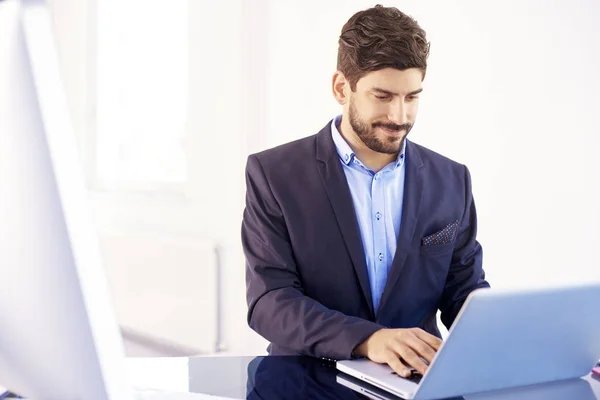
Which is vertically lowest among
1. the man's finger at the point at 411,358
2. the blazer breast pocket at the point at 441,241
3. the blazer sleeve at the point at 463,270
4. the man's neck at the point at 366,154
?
the blazer sleeve at the point at 463,270

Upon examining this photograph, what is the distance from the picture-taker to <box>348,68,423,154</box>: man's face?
6.70ft

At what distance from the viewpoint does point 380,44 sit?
80.7 inches

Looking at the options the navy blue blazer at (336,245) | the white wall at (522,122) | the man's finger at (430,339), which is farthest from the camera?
the white wall at (522,122)

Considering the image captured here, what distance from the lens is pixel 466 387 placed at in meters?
1.36

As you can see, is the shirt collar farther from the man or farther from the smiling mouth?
the smiling mouth

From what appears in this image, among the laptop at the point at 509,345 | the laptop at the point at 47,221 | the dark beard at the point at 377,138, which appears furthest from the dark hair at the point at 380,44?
the laptop at the point at 47,221

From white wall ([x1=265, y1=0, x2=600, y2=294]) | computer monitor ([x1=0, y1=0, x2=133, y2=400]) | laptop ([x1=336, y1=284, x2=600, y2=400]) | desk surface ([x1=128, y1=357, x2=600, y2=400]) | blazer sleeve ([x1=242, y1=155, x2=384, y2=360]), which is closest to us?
computer monitor ([x1=0, y1=0, x2=133, y2=400])

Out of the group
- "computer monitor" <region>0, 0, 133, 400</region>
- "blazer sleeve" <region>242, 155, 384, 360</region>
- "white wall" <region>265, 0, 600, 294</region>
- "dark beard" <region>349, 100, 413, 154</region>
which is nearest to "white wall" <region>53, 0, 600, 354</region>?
"white wall" <region>265, 0, 600, 294</region>

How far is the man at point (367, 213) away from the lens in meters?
2.03

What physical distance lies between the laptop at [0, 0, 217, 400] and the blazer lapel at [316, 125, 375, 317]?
4.00ft

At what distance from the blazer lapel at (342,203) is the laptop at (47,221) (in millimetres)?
1220

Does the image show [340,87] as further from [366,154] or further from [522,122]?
[522,122]

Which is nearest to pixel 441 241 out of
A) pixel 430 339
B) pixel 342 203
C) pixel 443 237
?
pixel 443 237

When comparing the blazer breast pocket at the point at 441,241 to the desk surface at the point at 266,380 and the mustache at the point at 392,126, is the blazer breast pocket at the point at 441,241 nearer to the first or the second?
the mustache at the point at 392,126
